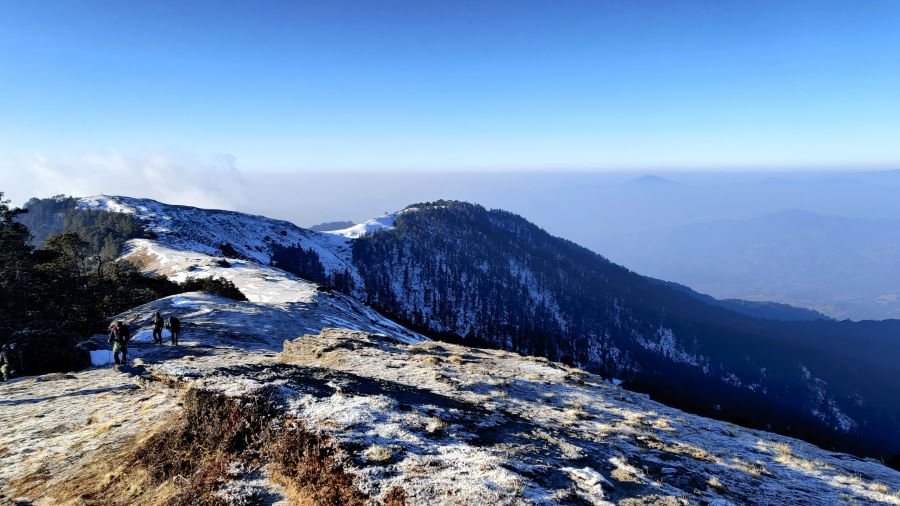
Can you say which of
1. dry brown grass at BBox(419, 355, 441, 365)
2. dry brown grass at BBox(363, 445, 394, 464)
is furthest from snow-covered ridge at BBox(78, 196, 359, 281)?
dry brown grass at BBox(363, 445, 394, 464)

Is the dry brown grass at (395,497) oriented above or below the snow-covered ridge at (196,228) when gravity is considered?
above

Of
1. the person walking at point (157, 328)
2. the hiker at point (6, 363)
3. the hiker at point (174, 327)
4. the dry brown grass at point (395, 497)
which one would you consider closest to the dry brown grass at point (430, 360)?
the dry brown grass at point (395, 497)

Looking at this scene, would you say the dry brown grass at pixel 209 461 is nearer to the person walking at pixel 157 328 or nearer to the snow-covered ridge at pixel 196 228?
the person walking at pixel 157 328

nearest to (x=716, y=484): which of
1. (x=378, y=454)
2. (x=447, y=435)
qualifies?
(x=447, y=435)

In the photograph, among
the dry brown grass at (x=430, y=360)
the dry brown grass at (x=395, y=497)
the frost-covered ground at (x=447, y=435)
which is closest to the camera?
the dry brown grass at (x=395, y=497)

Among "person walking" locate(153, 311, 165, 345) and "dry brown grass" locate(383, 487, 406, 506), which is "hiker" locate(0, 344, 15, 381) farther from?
"dry brown grass" locate(383, 487, 406, 506)

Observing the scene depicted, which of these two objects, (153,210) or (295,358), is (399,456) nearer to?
(295,358)

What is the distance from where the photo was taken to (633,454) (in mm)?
12148

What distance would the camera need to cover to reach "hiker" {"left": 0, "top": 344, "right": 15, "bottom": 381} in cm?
2205

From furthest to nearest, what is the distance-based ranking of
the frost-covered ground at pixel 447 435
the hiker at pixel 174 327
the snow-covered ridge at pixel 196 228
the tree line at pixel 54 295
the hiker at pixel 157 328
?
the snow-covered ridge at pixel 196 228 → the hiker at pixel 157 328 → the hiker at pixel 174 327 → the tree line at pixel 54 295 → the frost-covered ground at pixel 447 435

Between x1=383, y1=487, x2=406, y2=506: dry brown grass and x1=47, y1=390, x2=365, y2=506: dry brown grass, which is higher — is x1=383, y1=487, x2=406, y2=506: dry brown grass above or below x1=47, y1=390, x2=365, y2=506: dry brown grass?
above

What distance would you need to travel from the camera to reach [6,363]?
877 inches

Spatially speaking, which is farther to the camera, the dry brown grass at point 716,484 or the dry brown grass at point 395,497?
the dry brown grass at point 716,484

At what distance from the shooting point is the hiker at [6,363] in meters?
22.0
